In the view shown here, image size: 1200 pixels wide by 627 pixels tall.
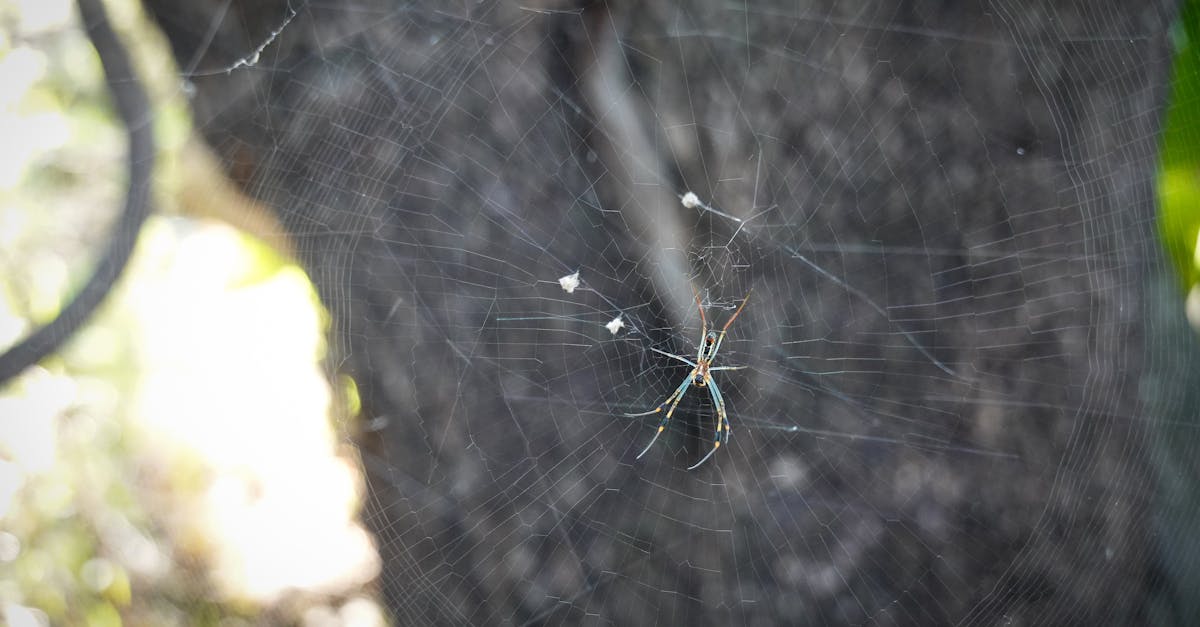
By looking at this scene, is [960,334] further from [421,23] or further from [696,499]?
[421,23]

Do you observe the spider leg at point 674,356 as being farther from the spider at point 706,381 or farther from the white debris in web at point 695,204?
the white debris in web at point 695,204

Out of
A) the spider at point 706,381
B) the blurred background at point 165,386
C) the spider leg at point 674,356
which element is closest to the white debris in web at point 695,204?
the spider at point 706,381

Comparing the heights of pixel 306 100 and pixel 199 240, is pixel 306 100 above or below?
above

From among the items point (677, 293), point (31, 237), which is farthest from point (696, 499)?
point (31, 237)

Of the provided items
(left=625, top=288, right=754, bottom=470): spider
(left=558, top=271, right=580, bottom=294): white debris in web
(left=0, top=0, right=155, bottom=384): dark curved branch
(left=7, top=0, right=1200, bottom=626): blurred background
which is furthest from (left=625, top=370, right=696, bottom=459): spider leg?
(left=0, top=0, right=155, bottom=384): dark curved branch

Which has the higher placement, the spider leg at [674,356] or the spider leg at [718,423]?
the spider leg at [674,356]

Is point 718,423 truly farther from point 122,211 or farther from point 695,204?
point 122,211
